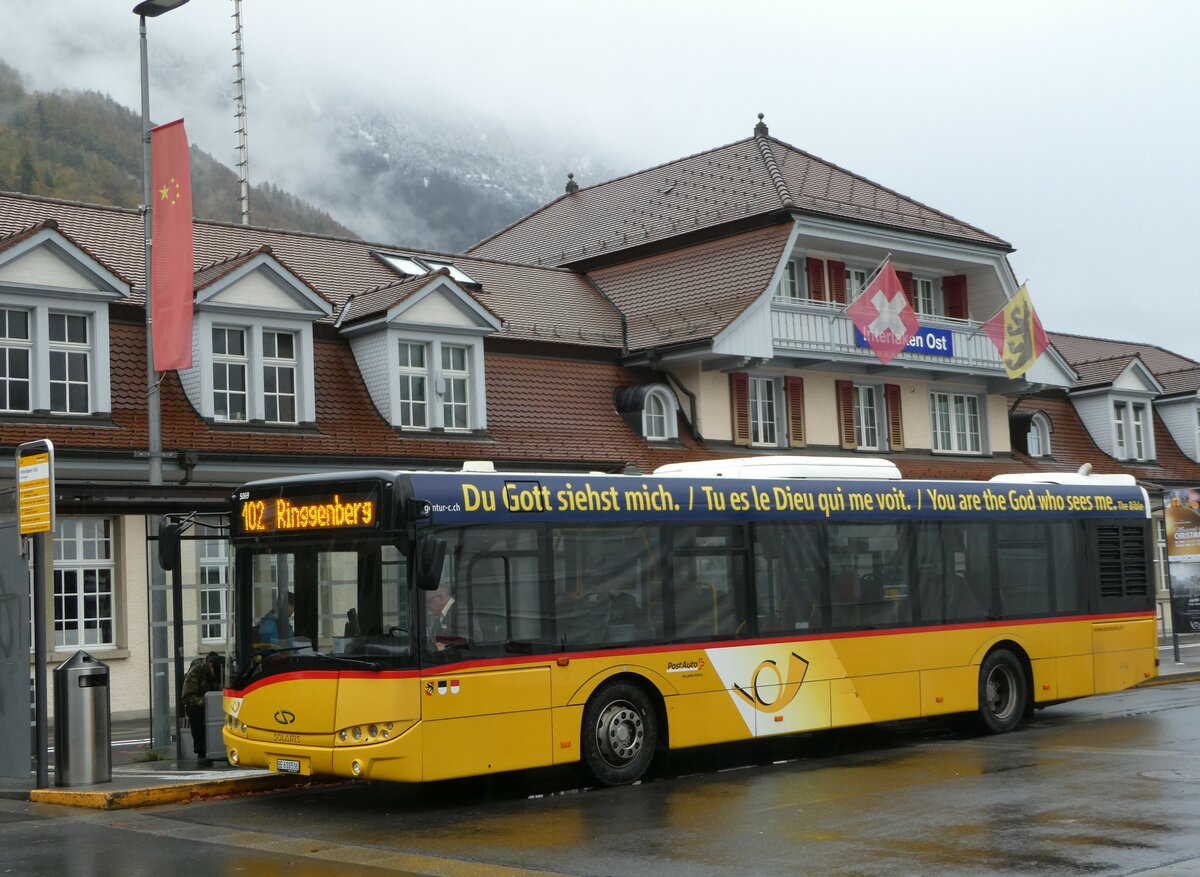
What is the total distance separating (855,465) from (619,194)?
2459cm

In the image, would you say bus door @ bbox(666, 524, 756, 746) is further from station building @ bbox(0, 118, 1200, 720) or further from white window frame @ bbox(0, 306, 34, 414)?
white window frame @ bbox(0, 306, 34, 414)

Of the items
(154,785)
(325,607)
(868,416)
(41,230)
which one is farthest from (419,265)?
(325,607)

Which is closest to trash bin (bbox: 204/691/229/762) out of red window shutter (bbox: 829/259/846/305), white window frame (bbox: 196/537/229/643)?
white window frame (bbox: 196/537/229/643)

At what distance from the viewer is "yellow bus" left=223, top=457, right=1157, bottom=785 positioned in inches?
527

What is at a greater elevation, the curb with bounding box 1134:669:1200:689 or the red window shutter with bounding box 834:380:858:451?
the red window shutter with bounding box 834:380:858:451

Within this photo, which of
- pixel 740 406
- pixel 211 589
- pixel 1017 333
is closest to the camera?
pixel 211 589

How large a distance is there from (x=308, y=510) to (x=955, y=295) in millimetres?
27124

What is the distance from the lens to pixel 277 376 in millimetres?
25812

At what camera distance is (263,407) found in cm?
2533

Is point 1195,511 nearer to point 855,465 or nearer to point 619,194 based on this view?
point 855,465

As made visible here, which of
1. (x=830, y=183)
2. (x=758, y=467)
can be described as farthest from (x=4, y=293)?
(x=830, y=183)

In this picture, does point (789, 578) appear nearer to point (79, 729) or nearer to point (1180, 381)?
point (79, 729)

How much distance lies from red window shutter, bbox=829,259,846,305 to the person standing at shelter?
69.9 feet

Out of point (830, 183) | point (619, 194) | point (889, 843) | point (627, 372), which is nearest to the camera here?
point (889, 843)
